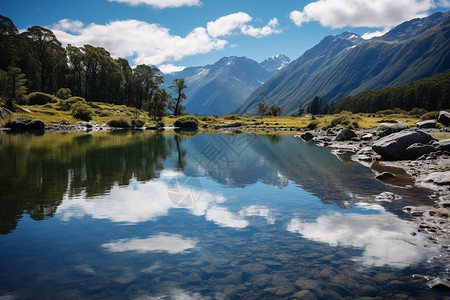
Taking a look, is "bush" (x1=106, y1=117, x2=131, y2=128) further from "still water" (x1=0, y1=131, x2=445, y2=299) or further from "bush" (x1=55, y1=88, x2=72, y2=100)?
"still water" (x1=0, y1=131, x2=445, y2=299)

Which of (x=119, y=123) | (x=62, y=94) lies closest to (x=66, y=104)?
(x=62, y=94)

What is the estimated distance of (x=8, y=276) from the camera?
25.6 feet

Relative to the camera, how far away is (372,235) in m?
10.9

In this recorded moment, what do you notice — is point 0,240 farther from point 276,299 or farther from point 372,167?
point 372,167

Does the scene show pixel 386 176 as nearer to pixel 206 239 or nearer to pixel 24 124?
pixel 206 239

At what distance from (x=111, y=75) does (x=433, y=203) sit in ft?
437

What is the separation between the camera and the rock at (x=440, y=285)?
7.24 meters

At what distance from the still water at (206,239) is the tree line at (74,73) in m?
84.6

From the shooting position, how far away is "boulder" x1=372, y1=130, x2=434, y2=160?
2761cm

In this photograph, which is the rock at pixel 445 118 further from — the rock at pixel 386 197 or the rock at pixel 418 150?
the rock at pixel 386 197

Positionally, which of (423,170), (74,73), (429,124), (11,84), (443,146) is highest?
(74,73)

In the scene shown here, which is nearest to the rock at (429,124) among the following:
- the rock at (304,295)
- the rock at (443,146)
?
the rock at (443,146)

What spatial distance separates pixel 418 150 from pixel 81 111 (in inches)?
3528

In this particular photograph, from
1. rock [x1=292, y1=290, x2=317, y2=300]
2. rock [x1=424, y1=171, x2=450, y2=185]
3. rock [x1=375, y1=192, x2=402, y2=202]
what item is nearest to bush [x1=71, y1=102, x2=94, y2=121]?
rock [x1=375, y1=192, x2=402, y2=202]
